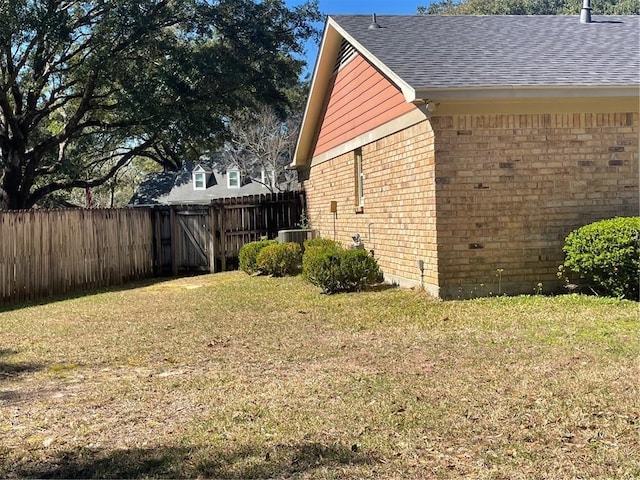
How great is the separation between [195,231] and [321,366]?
34.5 ft

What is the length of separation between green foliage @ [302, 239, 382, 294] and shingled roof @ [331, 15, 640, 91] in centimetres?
319

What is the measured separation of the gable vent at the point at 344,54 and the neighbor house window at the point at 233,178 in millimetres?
18512

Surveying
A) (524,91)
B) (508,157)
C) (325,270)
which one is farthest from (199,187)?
(524,91)

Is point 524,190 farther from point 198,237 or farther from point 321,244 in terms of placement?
point 198,237

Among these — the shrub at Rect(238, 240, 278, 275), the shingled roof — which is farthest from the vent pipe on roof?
the shrub at Rect(238, 240, 278, 275)

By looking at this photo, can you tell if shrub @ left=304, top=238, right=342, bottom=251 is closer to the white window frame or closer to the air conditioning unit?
the air conditioning unit

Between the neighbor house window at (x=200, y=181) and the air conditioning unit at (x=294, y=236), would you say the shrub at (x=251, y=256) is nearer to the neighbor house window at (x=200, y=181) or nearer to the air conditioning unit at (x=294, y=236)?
the air conditioning unit at (x=294, y=236)

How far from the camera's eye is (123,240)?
45.1ft

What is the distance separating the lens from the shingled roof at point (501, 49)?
8109 millimetres

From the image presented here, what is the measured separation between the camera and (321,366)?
541 cm

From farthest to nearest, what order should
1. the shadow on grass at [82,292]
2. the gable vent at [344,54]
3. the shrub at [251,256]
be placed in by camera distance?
the shrub at [251,256] → the gable vent at [344,54] → the shadow on grass at [82,292]

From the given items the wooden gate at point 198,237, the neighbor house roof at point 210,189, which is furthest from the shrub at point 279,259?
the neighbor house roof at point 210,189

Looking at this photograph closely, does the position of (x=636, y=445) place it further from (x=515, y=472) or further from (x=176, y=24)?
(x=176, y=24)

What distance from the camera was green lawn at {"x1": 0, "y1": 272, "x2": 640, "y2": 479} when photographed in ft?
10.9
